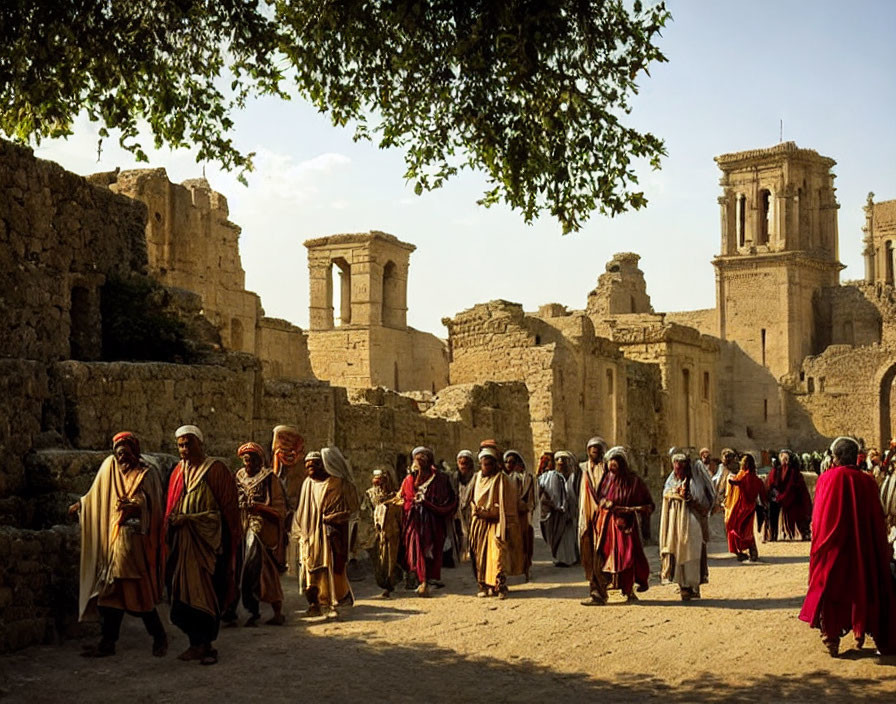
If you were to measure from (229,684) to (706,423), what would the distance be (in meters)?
31.1

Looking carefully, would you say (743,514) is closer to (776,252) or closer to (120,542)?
(120,542)

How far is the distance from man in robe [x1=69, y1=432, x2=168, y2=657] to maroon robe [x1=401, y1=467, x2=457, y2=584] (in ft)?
11.8

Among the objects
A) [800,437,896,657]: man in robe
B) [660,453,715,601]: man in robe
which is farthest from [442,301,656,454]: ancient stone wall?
[800,437,896,657]: man in robe

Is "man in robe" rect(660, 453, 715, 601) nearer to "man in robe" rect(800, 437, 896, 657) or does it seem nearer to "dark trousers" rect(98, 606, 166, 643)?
"man in robe" rect(800, 437, 896, 657)

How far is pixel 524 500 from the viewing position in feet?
43.7

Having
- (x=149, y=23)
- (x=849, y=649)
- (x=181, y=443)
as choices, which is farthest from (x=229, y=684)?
(x=149, y=23)

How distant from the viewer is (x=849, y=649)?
846 centimetres

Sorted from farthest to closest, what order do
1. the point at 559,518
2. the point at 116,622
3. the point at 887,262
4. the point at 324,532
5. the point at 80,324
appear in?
the point at 887,262 < the point at 559,518 < the point at 80,324 < the point at 324,532 < the point at 116,622

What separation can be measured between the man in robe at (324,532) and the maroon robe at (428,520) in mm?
1437

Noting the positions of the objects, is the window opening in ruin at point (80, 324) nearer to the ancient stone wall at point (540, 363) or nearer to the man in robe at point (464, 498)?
the man in robe at point (464, 498)

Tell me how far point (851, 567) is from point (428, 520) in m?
4.50

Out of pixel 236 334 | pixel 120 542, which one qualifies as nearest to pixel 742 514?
pixel 120 542

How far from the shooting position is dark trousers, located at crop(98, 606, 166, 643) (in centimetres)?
829

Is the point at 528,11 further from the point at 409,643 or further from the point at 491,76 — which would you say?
the point at 409,643
